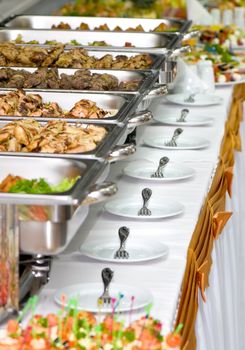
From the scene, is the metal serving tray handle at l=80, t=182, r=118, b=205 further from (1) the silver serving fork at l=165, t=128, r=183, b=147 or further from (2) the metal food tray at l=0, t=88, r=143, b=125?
(1) the silver serving fork at l=165, t=128, r=183, b=147

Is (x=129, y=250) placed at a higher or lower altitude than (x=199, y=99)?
lower

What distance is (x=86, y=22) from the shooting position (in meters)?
4.59

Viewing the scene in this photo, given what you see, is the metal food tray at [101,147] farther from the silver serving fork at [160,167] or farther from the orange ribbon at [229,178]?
the orange ribbon at [229,178]

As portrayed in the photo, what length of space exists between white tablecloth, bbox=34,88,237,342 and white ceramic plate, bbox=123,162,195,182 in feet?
0.07

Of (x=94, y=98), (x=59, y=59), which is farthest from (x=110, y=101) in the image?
(x=59, y=59)

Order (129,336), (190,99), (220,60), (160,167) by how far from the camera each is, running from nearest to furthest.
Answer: (129,336), (160,167), (190,99), (220,60)

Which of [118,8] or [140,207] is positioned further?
[118,8]

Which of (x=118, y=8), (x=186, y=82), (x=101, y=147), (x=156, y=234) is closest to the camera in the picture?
(x=101, y=147)

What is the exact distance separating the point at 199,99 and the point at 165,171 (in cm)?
119

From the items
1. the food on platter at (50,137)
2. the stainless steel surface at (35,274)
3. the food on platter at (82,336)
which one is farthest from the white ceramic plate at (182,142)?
the food on platter at (82,336)

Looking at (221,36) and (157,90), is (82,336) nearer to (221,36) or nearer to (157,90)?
(157,90)

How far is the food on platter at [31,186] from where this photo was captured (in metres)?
2.12

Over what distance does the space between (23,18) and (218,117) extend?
95cm

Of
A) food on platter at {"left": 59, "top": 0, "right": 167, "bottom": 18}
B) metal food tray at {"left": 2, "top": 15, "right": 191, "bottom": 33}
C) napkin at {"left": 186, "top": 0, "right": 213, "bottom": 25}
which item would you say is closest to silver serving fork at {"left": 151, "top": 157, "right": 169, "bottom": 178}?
metal food tray at {"left": 2, "top": 15, "right": 191, "bottom": 33}
